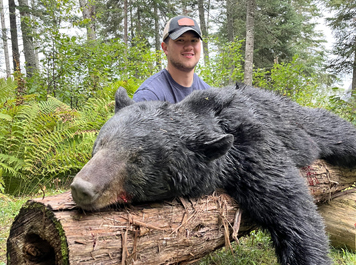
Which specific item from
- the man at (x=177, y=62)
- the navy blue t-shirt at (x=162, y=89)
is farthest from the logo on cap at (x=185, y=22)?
the navy blue t-shirt at (x=162, y=89)

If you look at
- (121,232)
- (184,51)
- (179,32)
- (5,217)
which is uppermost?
(179,32)

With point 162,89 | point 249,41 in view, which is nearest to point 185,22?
point 162,89

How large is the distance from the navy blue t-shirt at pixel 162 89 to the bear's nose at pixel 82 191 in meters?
1.86

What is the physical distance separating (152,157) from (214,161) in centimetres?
53

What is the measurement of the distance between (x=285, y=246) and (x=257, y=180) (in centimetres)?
55

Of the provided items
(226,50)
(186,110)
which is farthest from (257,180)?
(226,50)

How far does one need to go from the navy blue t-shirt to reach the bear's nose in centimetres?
186

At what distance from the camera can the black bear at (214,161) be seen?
163 centimetres

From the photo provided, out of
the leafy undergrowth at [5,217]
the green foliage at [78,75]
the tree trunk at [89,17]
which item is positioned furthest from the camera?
the tree trunk at [89,17]

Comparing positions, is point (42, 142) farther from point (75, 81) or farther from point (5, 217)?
point (75, 81)

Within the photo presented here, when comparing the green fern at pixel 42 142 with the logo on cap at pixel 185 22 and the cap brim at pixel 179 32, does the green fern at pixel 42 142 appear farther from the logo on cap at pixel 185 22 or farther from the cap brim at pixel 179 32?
the logo on cap at pixel 185 22

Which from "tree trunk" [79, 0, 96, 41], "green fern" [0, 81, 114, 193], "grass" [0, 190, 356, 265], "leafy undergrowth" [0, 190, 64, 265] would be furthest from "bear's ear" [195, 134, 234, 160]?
"tree trunk" [79, 0, 96, 41]

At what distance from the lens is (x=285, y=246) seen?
2.04 metres

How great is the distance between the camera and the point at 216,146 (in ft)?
5.89
